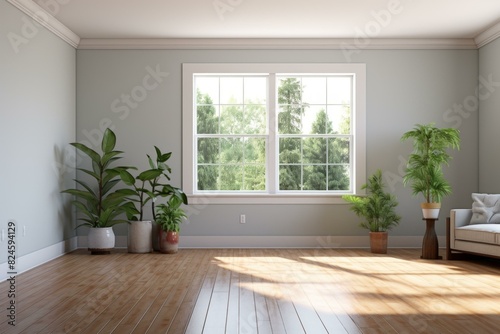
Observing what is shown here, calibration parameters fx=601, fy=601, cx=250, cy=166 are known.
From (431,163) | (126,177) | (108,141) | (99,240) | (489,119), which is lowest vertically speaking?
(99,240)

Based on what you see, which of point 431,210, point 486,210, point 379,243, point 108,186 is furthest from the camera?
point 108,186

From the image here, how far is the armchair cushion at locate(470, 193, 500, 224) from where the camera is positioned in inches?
282

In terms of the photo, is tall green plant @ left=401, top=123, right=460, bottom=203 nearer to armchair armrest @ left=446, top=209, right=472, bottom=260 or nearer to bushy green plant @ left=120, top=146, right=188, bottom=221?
armchair armrest @ left=446, top=209, right=472, bottom=260

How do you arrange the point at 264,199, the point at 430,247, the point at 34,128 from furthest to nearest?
the point at 264,199 → the point at 430,247 → the point at 34,128

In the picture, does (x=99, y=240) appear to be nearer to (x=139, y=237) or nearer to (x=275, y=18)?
(x=139, y=237)

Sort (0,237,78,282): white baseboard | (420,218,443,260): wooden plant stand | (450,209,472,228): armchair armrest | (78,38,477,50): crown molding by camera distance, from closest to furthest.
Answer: (0,237,78,282): white baseboard
(450,209,472,228): armchair armrest
(420,218,443,260): wooden plant stand
(78,38,477,50): crown molding

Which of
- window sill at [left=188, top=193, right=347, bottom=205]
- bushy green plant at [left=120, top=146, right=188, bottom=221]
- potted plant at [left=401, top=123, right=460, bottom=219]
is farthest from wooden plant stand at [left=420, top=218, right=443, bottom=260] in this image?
bushy green plant at [left=120, top=146, right=188, bottom=221]

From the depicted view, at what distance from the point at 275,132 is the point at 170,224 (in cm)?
198

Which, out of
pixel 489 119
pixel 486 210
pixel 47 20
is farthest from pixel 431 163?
pixel 47 20

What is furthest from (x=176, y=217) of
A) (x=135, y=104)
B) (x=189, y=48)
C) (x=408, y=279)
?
(x=408, y=279)

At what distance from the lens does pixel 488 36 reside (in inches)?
312

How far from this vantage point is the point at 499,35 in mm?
7664

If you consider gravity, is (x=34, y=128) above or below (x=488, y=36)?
below

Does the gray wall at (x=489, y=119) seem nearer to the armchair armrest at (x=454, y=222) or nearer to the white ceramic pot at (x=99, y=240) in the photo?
the armchair armrest at (x=454, y=222)
